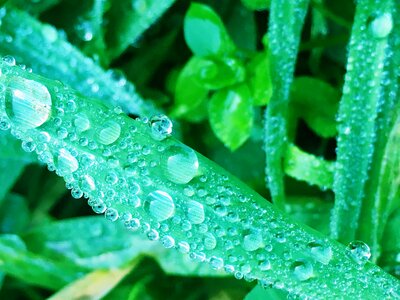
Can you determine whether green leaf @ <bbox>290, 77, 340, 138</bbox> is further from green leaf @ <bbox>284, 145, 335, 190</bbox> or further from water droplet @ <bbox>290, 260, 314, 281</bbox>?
water droplet @ <bbox>290, 260, 314, 281</bbox>

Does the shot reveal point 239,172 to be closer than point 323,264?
No

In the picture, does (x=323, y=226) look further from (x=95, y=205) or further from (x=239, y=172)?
(x=95, y=205)

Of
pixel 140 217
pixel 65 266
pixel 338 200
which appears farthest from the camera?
pixel 65 266

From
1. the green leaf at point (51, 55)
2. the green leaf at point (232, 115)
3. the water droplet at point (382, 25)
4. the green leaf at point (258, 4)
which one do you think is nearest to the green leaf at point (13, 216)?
the green leaf at point (51, 55)

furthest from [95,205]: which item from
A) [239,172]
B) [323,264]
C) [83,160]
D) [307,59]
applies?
[307,59]

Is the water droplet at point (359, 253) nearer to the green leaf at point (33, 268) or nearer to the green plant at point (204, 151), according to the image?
the green plant at point (204, 151)

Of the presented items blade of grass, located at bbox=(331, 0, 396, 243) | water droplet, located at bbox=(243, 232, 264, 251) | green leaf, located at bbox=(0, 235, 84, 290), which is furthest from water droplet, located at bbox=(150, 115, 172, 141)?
green leaf, located at bbox=(0, 235, 84, 290)

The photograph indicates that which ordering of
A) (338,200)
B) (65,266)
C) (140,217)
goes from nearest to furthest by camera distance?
(140,217) → (338,200) → (65,266)
